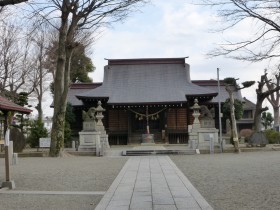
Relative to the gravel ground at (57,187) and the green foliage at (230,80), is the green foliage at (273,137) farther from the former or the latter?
the gravel ground at (57,187)

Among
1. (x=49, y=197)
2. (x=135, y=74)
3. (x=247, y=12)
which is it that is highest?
(x=135, y=74)

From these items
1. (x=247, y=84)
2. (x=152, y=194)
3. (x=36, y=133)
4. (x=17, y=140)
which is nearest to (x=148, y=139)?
(x=36, y=133)

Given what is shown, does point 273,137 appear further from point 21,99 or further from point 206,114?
point 21,99

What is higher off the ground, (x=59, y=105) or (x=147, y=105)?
(x=147, y=105)

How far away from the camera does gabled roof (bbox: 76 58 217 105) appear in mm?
35400

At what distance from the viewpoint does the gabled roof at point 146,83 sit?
35400 mm

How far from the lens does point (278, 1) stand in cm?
984

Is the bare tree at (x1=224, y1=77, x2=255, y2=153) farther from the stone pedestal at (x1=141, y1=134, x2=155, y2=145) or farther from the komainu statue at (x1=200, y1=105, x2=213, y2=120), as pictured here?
the stone pedestal at (x1=141, y1=134, x2=155, y2=145)

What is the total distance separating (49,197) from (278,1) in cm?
735

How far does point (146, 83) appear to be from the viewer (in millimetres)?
39156

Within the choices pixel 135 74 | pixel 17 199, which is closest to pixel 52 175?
pixel 17 199

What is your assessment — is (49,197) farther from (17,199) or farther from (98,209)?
(98,209)

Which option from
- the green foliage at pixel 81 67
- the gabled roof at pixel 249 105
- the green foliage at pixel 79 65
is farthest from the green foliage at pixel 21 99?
the gabled roof at pixel 249 105

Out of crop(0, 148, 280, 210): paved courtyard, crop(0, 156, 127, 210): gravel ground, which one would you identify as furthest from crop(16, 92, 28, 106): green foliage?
crop(0, 148, 280, 210): paved courtyard
